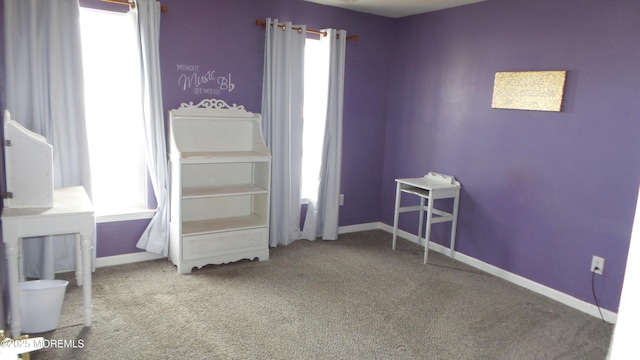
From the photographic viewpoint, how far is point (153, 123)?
3.32 metres

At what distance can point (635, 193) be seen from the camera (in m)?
2.74

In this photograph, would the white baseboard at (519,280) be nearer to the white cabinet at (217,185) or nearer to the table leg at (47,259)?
the white cabinet at (217,185)

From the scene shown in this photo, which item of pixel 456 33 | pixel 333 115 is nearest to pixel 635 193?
pixel 456 33

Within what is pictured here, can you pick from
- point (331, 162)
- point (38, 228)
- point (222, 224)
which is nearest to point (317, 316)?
point (222, 224)

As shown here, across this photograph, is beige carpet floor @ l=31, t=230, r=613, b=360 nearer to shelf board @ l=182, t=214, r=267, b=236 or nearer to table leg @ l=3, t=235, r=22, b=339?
table leg @ l=3, t=235, r=22, b=339

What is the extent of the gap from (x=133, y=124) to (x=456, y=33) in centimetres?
276

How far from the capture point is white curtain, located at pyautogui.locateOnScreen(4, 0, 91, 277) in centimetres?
283

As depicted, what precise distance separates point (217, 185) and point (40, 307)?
163 cm

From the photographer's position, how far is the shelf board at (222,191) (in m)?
3.38

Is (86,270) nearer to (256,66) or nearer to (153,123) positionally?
(153,123)

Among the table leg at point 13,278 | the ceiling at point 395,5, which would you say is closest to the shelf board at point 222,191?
the table leg at point 13,278

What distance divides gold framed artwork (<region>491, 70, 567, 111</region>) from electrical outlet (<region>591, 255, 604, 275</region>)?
3.40ft

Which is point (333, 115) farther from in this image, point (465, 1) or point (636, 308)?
point (636, 308)

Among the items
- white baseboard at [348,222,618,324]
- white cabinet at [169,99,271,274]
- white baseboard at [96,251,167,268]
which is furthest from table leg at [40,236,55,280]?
white baseboard at [348,222,618,324]
